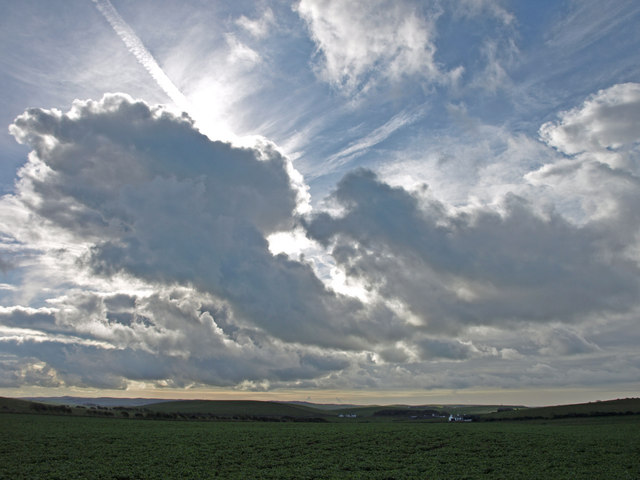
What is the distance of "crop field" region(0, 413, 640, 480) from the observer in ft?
168

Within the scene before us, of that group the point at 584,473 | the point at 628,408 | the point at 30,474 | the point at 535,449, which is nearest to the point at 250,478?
the point at 30,474

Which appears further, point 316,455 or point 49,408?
point 49,408

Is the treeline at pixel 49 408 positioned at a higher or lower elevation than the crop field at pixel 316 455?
lower

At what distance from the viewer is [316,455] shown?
66.2 metres

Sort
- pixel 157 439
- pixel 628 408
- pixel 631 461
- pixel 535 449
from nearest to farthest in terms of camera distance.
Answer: pixel 631 461 → pixel 535 449 → pixel 157 439 → pixel 628 408

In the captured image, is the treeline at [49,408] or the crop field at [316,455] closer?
the crop field at [316,455]

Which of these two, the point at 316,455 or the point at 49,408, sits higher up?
the point at 316,455

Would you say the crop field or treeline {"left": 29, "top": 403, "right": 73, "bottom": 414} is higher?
the crop field

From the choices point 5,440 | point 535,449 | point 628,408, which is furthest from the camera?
point 628,408

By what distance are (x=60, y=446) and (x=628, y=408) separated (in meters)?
166

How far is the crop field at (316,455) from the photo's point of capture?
168ft

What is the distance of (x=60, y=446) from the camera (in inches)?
2719

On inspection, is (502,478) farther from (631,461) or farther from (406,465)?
(631,461)

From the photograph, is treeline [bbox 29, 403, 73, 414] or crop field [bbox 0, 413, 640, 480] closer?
crop field [bbox 0, 413, 640, 480]
